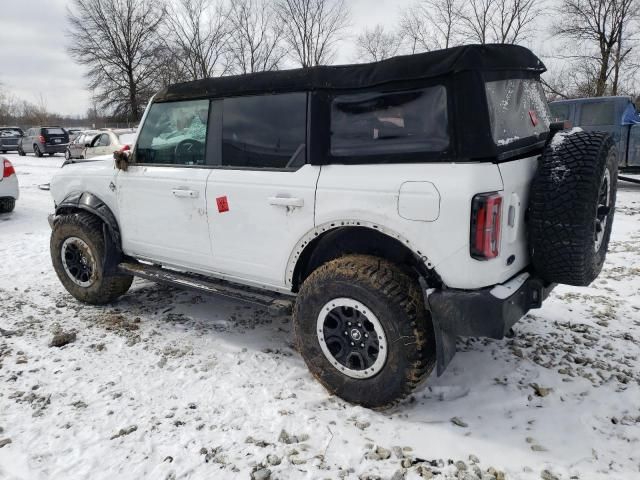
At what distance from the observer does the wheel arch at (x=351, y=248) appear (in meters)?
2.68

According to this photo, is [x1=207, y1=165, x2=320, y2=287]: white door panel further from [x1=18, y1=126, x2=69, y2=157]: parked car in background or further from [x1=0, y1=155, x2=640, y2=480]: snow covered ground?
[x1=18, y1=126, x2=69, y2=157]: parked car in background

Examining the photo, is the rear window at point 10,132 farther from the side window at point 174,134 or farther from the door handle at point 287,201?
the door handle at point 287,201

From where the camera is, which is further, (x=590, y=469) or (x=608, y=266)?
(x=608, y=266)

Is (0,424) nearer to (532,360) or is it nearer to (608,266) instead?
(532,360)

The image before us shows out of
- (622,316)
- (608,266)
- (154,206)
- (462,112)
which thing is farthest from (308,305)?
(608,266)

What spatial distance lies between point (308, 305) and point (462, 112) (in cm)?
142

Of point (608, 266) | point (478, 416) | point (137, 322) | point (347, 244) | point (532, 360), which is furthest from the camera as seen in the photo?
point (608, 266)

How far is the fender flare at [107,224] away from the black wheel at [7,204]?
597cm

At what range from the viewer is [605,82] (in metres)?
22.5

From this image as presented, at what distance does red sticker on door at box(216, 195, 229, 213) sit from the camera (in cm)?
331

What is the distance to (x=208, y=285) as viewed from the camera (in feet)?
11.8

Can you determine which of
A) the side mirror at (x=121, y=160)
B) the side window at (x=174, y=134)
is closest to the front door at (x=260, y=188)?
the side window at (x=174, y=134)

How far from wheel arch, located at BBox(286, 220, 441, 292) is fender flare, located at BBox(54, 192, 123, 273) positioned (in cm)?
188

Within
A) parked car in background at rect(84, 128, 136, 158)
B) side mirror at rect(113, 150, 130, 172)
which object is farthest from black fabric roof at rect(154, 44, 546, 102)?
parked car in background at rect(84, 128, 136, 158)
